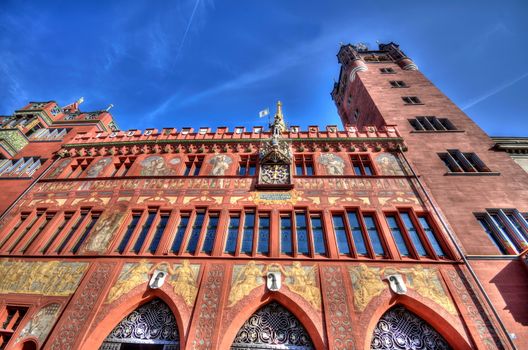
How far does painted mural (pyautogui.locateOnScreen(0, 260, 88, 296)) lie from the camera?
9.29 metres

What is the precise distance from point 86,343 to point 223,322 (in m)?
4.27

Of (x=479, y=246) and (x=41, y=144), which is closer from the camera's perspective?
(x=479, y=246)

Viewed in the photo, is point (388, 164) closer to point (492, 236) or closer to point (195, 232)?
point (492, 236)

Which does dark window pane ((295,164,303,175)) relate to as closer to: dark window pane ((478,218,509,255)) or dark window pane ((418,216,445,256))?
dark window pane ((418,216,445,256))

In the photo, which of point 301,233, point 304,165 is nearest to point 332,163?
point 304,165

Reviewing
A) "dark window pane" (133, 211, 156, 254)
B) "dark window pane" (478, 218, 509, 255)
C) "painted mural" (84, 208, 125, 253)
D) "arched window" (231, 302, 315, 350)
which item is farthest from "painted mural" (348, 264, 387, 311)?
"painted mural" (84, 208, 125, 253)

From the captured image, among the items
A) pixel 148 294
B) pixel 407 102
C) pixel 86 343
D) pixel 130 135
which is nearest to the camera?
pixel 86 343

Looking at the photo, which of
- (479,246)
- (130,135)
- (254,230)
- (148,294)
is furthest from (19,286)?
(479,246)

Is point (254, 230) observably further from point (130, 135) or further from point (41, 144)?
point (41, 144)

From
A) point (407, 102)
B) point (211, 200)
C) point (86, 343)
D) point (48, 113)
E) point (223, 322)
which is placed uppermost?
point (407, 102)

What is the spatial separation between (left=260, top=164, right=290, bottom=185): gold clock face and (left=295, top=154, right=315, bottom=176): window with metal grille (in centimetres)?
86

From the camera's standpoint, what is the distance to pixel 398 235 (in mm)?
10641

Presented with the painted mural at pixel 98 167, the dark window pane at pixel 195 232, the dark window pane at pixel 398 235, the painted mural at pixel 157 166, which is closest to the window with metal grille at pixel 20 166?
the painted mural at pixel 98 167

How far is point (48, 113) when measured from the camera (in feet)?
64.8
